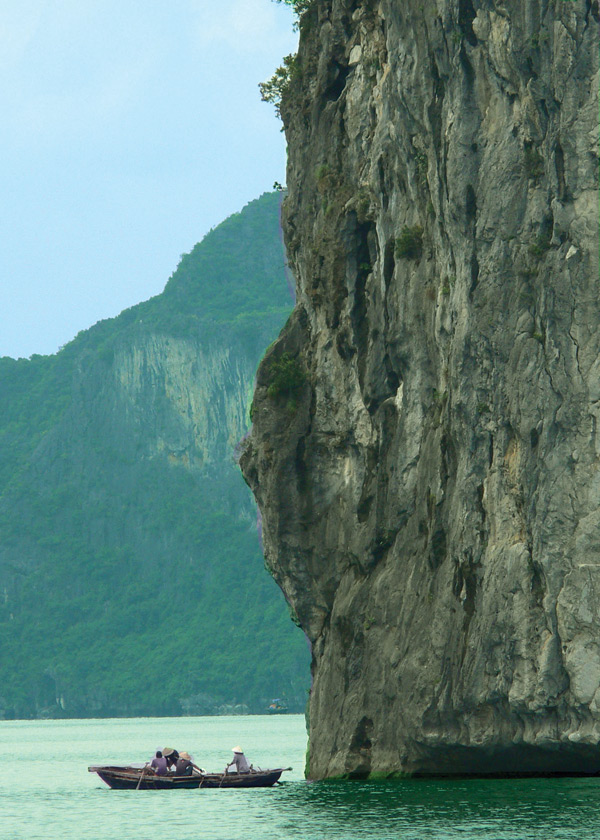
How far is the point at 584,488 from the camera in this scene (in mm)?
31516

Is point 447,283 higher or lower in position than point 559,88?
lower

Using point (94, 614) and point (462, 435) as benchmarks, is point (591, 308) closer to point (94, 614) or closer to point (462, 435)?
point (462, 435)

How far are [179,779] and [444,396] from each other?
1287 cm

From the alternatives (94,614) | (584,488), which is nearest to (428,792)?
(584,488)

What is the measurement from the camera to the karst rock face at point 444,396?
32.0 m

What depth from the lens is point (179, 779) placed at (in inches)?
1539

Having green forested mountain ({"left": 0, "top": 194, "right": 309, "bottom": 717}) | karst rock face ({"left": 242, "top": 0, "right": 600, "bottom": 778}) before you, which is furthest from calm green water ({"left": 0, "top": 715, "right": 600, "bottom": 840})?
green forested mountain ({"left": 0, "top": 194, "right": 309, "bottom": 717})

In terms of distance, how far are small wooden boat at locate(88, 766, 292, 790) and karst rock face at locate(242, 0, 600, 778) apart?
177 centimetres

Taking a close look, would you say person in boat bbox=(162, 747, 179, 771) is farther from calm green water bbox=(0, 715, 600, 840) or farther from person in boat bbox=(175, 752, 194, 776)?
calm green water bbox=(0, 715, 600, 840)

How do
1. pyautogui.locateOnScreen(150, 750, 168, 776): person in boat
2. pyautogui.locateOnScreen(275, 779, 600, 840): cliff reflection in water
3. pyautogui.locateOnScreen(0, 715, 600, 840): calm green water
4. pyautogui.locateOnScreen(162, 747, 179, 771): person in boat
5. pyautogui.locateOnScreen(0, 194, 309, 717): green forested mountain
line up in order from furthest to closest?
pyautogui.locateOnScreen(0, 194, 309, 717): green forested mountain, pyautogui.locateOnScreen(162, 747, 179, 771): person in boat, pyautogui.locateOnScreen(150, 750, 168, 776): person in boat, pyautogui.locateOnScreen(0, 715, 600, 840): calm green water, pyautogui.locateOnScreen(275, 779, 600, 840): cliff reflection in water

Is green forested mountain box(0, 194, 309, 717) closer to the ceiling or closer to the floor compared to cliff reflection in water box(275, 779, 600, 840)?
closer to the ceiling

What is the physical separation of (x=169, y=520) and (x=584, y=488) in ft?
480

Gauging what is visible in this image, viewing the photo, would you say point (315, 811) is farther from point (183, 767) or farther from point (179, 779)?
point (183, 767)

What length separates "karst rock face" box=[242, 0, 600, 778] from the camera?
105 ft
